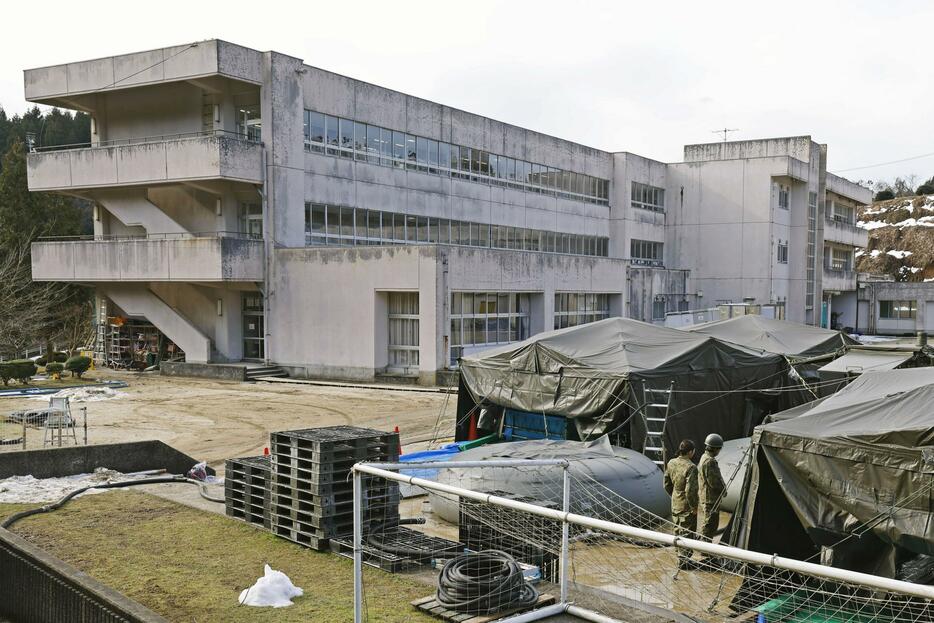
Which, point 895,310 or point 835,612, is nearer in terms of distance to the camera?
point 835,612

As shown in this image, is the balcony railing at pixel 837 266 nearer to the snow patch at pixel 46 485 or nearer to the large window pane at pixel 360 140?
the large window pane at pixel 360 140

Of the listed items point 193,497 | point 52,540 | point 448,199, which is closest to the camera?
point 52,540

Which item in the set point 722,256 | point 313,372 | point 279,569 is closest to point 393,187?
point 313,372

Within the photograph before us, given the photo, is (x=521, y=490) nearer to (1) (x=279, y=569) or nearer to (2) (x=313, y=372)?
(1) (x=279, y=569)

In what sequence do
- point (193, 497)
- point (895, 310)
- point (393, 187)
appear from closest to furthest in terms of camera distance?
1. point (193, 497)
2. point (393, 187)
3. point (895, 310)

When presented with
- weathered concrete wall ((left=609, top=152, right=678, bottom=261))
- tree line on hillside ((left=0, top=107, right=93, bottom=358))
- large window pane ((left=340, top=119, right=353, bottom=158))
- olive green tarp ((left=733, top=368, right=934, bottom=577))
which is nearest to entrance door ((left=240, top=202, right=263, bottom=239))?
large window pane ((left=340, top=119, right=353, bottom=158))

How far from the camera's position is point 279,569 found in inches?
376

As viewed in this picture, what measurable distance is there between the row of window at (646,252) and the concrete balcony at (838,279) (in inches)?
558

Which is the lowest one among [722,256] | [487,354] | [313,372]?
[313,372]

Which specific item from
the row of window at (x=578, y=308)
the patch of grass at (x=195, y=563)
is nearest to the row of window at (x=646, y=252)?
the row of window at (x=578, y=308)

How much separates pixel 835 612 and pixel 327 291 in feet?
91.0

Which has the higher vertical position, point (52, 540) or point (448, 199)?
point (448, 199)

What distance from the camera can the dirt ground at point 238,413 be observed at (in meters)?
20.1

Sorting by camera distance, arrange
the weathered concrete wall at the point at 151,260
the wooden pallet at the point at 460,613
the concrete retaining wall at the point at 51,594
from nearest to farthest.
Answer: the concrete retaining wall at the point at 51,594
the wooden pallet at the point at 460,613
the weathered concrete wall at the point at 151,260
